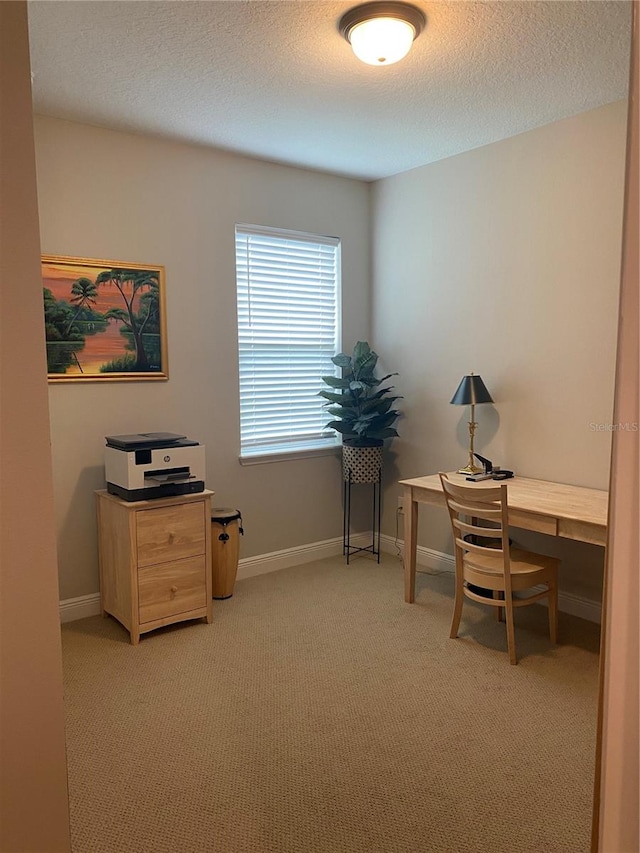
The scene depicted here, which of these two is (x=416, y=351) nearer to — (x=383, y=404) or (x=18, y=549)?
(x=383, y=404)

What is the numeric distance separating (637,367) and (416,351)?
3.61 meters

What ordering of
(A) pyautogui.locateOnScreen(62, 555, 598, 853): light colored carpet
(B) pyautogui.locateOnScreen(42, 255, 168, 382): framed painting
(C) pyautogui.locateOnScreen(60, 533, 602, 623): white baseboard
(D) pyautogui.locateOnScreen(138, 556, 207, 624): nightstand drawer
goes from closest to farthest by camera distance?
(A) pyautogui.locateOnScreen(62, 555, 598, 853): light colored carpet, (D) pyautogui.locateOnScreen(138, 556, 207, 624): nightstand drawer, (B) pyautogui.locateOnScreen(42, 255, 168, 382): framed painting, (C) pyautogui.locateOnScreen(60, 533, 602, 623): white baseboard

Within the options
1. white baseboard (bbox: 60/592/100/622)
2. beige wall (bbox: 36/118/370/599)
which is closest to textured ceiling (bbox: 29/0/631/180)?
beige wall (bbox: 36/118/370/599)

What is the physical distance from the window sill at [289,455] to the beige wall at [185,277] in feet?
0.15

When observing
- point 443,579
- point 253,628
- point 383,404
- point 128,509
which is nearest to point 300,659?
point 253,628

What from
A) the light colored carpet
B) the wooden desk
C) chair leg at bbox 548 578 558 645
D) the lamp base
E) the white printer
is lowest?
the light colored carpet

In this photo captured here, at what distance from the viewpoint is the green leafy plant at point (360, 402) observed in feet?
14.3

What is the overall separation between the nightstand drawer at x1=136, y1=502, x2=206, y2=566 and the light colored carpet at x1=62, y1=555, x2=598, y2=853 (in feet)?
1.47

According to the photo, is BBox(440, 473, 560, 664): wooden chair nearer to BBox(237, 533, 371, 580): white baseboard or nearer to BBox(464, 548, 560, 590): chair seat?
BBox(464, 548, 560, 590): chair seat

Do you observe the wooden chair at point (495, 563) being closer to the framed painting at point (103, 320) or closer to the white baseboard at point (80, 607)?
the framed painting at point (103, 320)

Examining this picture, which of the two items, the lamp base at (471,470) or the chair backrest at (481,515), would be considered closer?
the chair backrest at (481,515)

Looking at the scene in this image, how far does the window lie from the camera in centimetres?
427

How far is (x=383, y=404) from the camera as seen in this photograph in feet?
14.3

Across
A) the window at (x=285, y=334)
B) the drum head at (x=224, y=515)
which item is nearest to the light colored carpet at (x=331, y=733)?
the drum head at (x=224, y=515)
